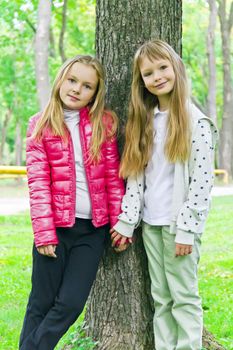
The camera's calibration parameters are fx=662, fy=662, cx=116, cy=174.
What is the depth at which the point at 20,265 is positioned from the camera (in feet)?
24.6

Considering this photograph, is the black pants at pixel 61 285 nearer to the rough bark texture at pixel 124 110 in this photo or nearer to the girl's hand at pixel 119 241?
the girl's hand at pixel 119 241

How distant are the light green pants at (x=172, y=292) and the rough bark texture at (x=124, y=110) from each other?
0.20 metres

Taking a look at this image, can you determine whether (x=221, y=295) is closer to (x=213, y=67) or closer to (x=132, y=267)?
(x=132, y=267)

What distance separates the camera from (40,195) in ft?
11.5

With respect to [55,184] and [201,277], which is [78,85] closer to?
[55,184]

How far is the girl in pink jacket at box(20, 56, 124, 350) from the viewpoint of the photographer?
3512 millimetres

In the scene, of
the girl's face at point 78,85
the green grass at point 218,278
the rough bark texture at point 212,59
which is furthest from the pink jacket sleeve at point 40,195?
→ the rough bark texture at point 212,59

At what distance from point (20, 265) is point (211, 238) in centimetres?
333

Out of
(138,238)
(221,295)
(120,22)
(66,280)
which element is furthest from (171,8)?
(221,295)

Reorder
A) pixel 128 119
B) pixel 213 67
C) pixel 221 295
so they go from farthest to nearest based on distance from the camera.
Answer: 1. pixel 213 67
2. pixel 221 295
3. pixel 128 119

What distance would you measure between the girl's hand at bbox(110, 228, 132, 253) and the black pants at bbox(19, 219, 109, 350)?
0.09 m

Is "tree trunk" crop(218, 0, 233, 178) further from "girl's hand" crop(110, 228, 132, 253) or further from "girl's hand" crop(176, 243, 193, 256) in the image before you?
"girl's hand" crop(176, 243, 193, 256)

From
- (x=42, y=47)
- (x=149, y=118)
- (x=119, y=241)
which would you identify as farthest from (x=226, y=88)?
(x=119, y=241)

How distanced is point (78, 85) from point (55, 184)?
56cm
